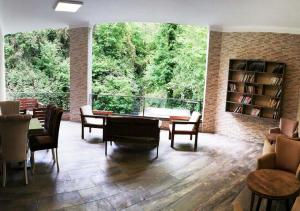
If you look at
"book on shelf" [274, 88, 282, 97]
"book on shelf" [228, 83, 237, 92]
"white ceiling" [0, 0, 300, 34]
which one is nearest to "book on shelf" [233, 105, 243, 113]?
"book on shelf" [228, 83, 237, 92]

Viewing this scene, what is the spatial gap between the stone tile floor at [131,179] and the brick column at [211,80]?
4.98 feet

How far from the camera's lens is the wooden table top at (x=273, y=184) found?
3.94m

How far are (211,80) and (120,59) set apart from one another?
256 inches

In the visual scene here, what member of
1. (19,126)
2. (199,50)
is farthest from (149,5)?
(199,50)

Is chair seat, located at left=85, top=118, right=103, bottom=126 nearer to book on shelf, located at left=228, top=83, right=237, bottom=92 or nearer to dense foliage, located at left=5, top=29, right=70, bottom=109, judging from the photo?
book on shelf, located at left=228, top=83, right=237, bottom=92

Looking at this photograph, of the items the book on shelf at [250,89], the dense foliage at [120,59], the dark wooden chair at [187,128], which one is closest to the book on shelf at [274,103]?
the book on shelf at [250,89]

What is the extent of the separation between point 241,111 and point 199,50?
5.97 meters

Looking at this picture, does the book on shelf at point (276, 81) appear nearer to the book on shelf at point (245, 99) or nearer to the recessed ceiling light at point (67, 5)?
the book on shelf at point (245, 99)

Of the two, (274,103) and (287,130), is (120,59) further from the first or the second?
(287,130)

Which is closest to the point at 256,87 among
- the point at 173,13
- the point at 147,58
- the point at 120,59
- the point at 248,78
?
the point at 248,78

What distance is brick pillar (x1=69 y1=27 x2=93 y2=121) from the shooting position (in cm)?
952

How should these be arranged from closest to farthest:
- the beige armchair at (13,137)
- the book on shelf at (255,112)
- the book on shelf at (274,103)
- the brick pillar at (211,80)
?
the beige armchair at (13,137) → the book on shelf at (274,103) → the book on shelf at (255,112) → the brick pillar at (211,80)

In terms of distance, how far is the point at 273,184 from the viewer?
13.8 feet

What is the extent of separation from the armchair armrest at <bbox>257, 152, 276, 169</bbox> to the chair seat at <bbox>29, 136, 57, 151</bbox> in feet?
11.7
